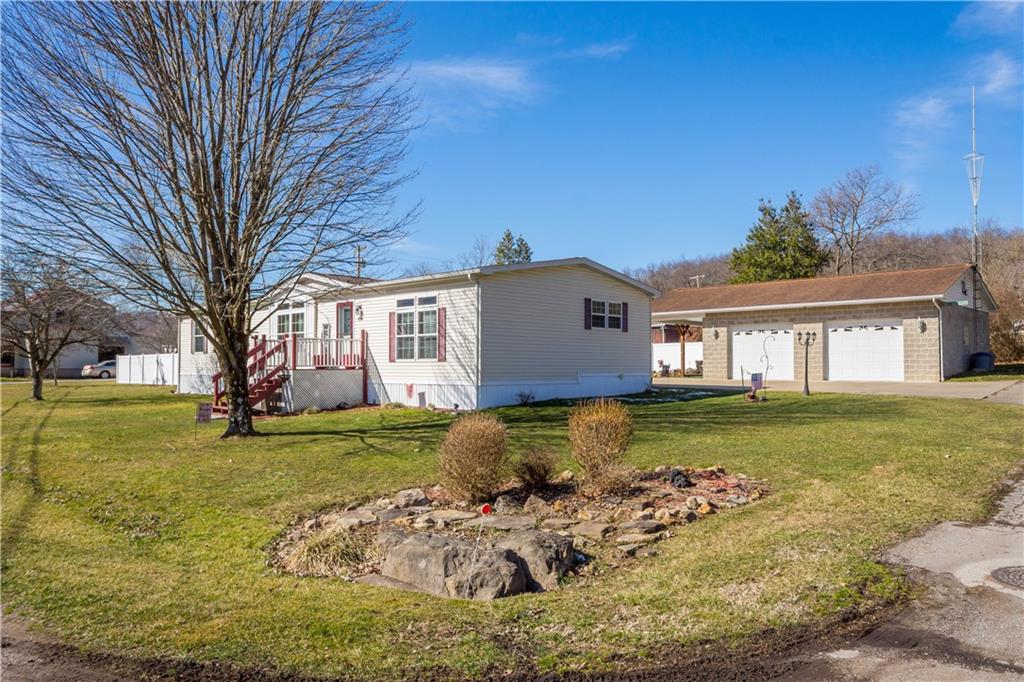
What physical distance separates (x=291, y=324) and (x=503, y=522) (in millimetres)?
17405

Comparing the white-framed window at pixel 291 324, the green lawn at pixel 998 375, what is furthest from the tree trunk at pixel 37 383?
the green lawn at pixel 998 375

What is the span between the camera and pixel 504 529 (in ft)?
20.9

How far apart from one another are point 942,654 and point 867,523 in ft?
8.57

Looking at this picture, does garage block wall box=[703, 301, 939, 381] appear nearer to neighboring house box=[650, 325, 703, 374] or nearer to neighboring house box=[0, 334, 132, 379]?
neighboring house box=[650, 325, 703, 374]

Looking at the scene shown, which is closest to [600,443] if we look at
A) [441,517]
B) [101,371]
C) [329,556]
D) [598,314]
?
[441,517]

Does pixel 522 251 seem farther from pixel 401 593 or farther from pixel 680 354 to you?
pixel 401 593

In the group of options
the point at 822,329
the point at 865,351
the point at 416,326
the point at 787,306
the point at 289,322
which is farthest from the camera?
the point at 787,306

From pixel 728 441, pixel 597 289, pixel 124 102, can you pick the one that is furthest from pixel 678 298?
pixel 124 102

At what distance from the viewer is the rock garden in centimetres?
509

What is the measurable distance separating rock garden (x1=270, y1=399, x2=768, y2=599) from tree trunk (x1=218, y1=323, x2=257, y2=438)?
21.7 ft

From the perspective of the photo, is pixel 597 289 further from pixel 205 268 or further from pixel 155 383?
→ pixel 155 383

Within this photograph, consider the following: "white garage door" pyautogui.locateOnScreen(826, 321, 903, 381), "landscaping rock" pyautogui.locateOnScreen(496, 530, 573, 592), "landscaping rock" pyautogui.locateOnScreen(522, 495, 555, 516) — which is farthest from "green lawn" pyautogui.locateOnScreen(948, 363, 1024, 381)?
"landscaping rock" pyautogui.locateOnScreen(496, 530, 573, 592)

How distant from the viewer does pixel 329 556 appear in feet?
18.5

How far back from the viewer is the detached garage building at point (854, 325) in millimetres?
23062
